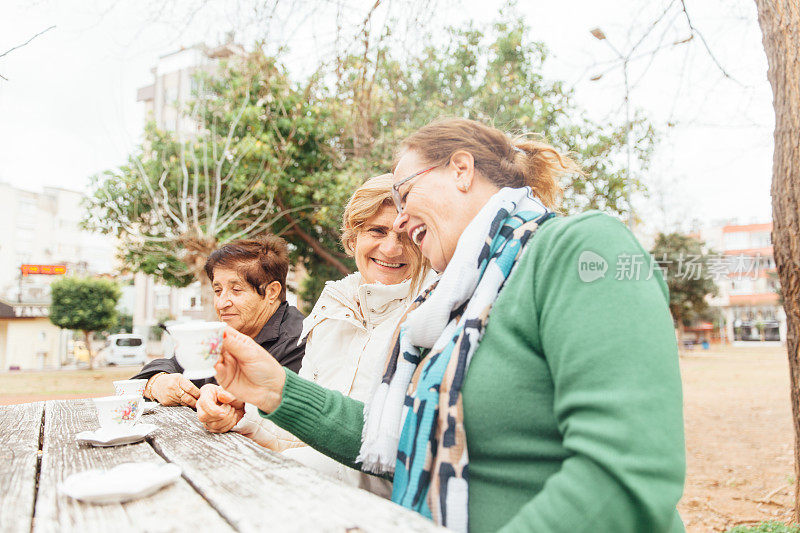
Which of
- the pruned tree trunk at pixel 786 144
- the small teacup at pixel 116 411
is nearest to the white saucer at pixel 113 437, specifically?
the small teacup at pixel 116 411

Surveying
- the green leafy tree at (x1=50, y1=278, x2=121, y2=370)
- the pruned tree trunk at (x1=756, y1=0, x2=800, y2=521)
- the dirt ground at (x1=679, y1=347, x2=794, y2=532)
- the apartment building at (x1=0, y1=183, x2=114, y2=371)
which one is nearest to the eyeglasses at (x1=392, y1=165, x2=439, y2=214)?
the pruned tree trunk at (x1=756, y1=0, x2=800, y2=521)

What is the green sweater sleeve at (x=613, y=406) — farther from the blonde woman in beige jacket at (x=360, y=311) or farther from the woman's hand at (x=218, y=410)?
the woman's hand at (x=218, y=410)

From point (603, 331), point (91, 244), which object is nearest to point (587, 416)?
point (603, 331)

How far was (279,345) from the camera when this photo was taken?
8.81ft

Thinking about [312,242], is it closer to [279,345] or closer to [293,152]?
[293,152]

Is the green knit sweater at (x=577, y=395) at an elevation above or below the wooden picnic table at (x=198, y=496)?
above

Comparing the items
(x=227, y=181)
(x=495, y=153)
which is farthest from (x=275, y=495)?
(x=227, y=181)

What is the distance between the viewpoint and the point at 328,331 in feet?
7.13

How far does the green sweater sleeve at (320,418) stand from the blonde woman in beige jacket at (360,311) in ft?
1.05

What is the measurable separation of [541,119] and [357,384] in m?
7.80

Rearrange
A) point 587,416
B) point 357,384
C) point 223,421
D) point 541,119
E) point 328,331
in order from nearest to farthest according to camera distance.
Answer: point 587,416, point 223,421, point 357,384, point 328,331, point 541,119

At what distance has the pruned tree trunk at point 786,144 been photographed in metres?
2.50

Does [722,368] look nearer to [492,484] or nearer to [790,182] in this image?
[790,182]

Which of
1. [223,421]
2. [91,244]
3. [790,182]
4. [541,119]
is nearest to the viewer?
[223,421]
